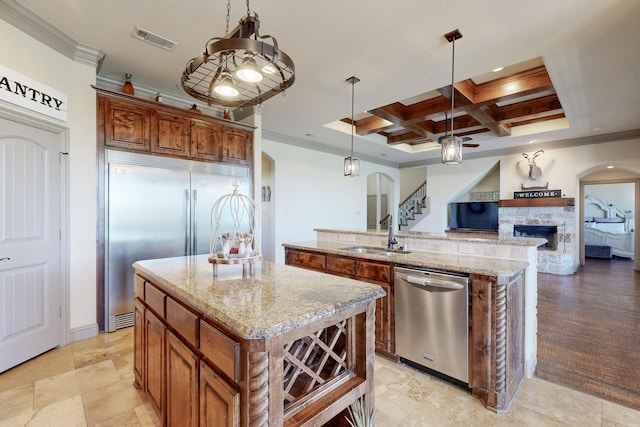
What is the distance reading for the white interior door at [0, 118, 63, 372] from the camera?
2365 millimetres

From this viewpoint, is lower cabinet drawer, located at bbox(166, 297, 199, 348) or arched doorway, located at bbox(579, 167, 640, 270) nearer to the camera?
lower cabinet drawer, located at bbox(166, 297, 199, 348)

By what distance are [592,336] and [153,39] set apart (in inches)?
208

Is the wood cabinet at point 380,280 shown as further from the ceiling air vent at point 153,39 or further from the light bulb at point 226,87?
the ceiling air vent at point 153,39

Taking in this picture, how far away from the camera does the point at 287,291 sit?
1.41m

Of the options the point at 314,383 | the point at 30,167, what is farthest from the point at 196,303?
the point at 30,167

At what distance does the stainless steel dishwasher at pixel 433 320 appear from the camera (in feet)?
6.86

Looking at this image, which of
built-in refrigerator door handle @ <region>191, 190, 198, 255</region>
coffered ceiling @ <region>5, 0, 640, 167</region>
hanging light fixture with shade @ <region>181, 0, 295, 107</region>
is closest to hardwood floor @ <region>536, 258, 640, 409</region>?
coffered ceiling @ <region>5, 0, 640, 167</region>

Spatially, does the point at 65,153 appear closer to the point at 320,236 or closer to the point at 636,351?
the point at 320,236

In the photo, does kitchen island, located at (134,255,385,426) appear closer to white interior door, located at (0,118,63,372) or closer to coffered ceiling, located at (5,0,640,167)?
white interior door, located at (0,118,63,372)

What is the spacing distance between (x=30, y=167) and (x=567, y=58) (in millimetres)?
5105

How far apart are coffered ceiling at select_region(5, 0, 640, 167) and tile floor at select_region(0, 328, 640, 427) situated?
2.83 meters

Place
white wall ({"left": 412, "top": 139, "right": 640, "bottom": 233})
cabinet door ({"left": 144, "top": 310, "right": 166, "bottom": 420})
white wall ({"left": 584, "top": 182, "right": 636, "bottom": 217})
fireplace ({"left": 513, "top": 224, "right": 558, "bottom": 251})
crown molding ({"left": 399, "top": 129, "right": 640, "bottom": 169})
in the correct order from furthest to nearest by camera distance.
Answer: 1. white wall ({"left": 584, "top": 182, "right": 636, "bottom": 217})
2. fireplace ({"left": 513, "top": 224, "right": 558, "bottom": 251})
3. white wall ({"left": 412, "top": 139, "right": 640, "bottom": 233})
4. crown molding ({"left": 399, "top": 129, "right": 640, "bottom": 169})
5. cabinet door ({"left": 144, "top": 310, "right": 166, "bottom": 420})

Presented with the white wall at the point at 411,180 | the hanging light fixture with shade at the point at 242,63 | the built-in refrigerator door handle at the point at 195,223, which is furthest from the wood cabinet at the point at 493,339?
the white wall at the point at 411,180

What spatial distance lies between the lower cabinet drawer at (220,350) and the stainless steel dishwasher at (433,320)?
63.3 inches
